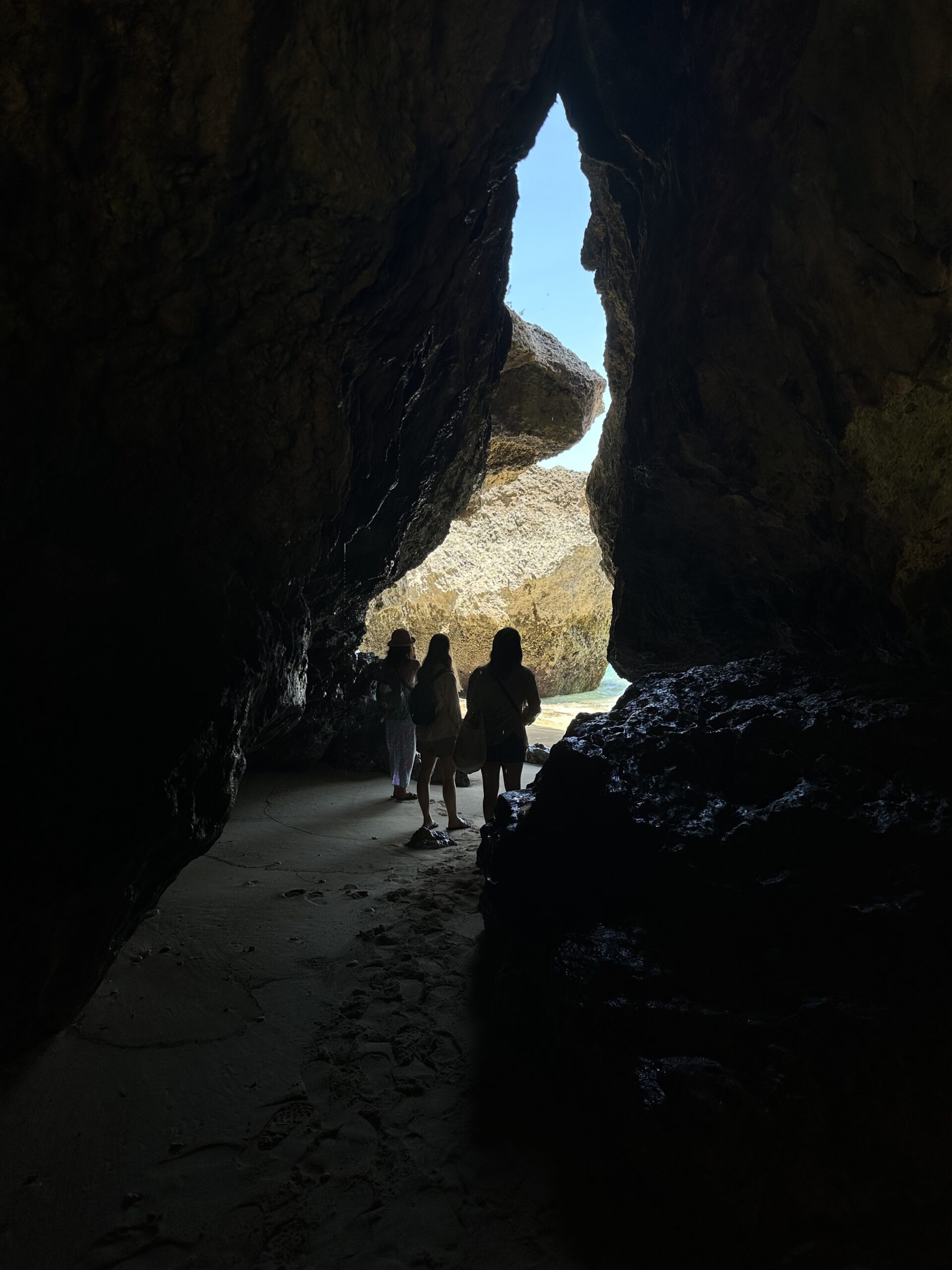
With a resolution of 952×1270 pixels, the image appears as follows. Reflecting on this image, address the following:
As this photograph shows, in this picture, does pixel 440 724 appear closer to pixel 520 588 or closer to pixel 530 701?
pixel 530 701

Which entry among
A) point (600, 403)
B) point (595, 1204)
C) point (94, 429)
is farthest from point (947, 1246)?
point (600, 403)

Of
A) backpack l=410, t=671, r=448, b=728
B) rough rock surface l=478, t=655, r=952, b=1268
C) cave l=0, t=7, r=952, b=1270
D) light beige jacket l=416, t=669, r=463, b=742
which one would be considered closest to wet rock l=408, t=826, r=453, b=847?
light beige jacket l=416, t=669, r=463, b=742

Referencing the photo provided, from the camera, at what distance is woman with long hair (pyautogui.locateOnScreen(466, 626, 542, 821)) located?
5.44m

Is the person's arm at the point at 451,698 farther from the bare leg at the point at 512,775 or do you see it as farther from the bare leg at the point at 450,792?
the bare leg at the point at 512,775

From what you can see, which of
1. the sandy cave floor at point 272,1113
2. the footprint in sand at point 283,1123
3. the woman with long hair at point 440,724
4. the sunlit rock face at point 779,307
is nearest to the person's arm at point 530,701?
the woman with long hair at point 440,724

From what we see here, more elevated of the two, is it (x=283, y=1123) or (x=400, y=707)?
(x=400, y=707)

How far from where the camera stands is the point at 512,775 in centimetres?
563

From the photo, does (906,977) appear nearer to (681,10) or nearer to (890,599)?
(890,599)

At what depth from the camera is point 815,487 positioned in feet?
12.6

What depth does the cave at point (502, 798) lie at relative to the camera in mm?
2014

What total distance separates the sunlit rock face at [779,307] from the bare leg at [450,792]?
2.28m

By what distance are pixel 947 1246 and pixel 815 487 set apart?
3.29 metres

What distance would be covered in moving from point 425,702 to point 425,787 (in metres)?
0.76

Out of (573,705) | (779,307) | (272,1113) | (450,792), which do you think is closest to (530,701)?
(450,792)
